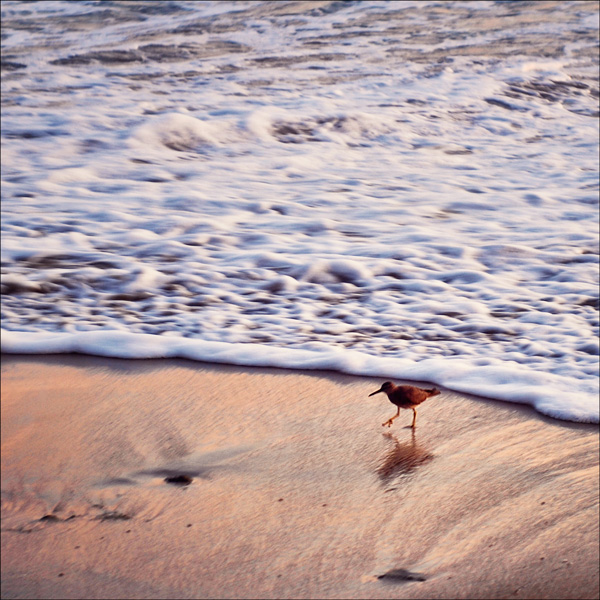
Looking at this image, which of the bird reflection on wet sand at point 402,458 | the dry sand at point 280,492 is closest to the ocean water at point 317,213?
the dry sand at point 280,492

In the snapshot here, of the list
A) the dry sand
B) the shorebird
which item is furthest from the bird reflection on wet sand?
the shorebird

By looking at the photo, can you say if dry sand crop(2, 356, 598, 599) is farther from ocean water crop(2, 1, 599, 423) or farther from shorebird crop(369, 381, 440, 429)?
ocean water crop(2, 1, 599, 423)

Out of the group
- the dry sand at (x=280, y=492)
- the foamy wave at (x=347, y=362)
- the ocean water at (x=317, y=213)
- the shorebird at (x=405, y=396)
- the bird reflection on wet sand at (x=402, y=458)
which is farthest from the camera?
the ocean water at (x=317, y=213)

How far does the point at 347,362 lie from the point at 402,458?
Result: 2.29 ft

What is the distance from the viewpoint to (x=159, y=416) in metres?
2.50

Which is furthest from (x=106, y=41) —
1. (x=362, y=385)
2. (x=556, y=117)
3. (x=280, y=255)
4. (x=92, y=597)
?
(x=92, y=597)

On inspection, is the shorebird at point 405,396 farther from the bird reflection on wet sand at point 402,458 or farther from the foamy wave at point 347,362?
the foamy wave at point 347,362

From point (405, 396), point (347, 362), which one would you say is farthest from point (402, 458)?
point (347, 362)

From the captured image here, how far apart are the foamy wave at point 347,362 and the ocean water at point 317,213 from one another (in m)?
0.01

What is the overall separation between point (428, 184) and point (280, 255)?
199 cm

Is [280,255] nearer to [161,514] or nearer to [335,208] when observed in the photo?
[335,208]

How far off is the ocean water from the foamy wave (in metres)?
0.01

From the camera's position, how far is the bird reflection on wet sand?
86.6 inches

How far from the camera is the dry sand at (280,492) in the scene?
179 cm
